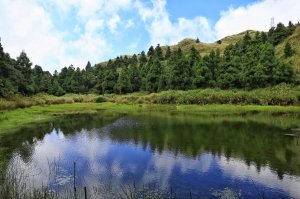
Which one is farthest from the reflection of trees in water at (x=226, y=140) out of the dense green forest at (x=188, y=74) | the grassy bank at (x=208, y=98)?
the dense green forest at (x=188, y=74)

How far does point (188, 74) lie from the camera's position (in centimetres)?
9206

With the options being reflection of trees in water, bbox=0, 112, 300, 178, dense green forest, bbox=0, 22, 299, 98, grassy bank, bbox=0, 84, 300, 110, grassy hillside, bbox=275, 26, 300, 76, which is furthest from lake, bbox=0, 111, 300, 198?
grassy hillside, bbox=275, 26, 300, 76

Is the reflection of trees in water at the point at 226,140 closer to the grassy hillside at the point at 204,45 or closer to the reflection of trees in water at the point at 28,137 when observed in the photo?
the reflection of trees in water at the point at 28,137

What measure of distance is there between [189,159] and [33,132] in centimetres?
2296

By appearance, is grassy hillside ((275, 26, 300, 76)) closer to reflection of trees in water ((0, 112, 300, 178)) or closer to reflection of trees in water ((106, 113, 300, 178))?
reflection of trees in water ((0, 112, 300, 178))

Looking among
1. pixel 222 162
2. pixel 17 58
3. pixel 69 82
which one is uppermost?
pixel 17 58

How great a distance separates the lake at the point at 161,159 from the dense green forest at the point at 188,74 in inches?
1163

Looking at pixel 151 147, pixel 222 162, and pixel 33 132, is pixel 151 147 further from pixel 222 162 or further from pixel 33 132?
pixel 33 132

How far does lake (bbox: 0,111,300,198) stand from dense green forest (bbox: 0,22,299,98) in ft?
96.9

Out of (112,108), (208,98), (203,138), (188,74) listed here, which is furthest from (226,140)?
(188,74)

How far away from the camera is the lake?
63.5ft

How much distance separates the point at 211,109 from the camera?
69.2 meters

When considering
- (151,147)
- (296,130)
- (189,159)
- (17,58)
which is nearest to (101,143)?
(151,147)

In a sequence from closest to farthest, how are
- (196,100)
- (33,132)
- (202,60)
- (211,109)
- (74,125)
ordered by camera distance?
A: (33,132)
(74,125)
(211,109)
(196,100)
(202,60)
